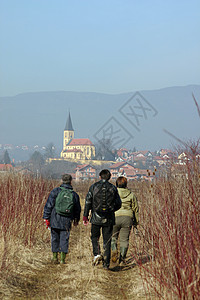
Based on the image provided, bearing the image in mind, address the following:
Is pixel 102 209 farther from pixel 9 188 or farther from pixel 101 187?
pixel 9 188

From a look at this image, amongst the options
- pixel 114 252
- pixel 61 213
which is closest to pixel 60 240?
pixel 61 213

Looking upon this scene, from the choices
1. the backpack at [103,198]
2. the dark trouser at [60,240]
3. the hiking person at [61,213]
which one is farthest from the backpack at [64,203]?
the backpack at [103,198]

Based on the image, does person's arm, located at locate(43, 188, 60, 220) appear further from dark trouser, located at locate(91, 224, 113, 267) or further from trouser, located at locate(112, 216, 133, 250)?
trouser, located at locate(112, 216, 133, 250)

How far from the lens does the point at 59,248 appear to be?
7.80m

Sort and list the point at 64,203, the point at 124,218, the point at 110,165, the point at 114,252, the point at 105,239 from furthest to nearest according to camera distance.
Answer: the point at 110,165 < the point at 124,218 < the point at 114,252 < the point at 64,203 < the point at 105,239

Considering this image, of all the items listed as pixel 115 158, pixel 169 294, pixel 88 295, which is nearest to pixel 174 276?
pixel 169 294

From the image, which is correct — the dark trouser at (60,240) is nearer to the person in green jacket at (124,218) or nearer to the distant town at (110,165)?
the person in green jacket at (124,218)

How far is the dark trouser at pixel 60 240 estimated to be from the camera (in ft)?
24.3

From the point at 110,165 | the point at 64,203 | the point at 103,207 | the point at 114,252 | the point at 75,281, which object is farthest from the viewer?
the point at 110,165

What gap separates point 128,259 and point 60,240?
1.35 m

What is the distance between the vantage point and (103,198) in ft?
23.2

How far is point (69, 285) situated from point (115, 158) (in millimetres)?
190228

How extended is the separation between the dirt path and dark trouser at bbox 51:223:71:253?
245 millimetres

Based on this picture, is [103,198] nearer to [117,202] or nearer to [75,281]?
[117,202]
